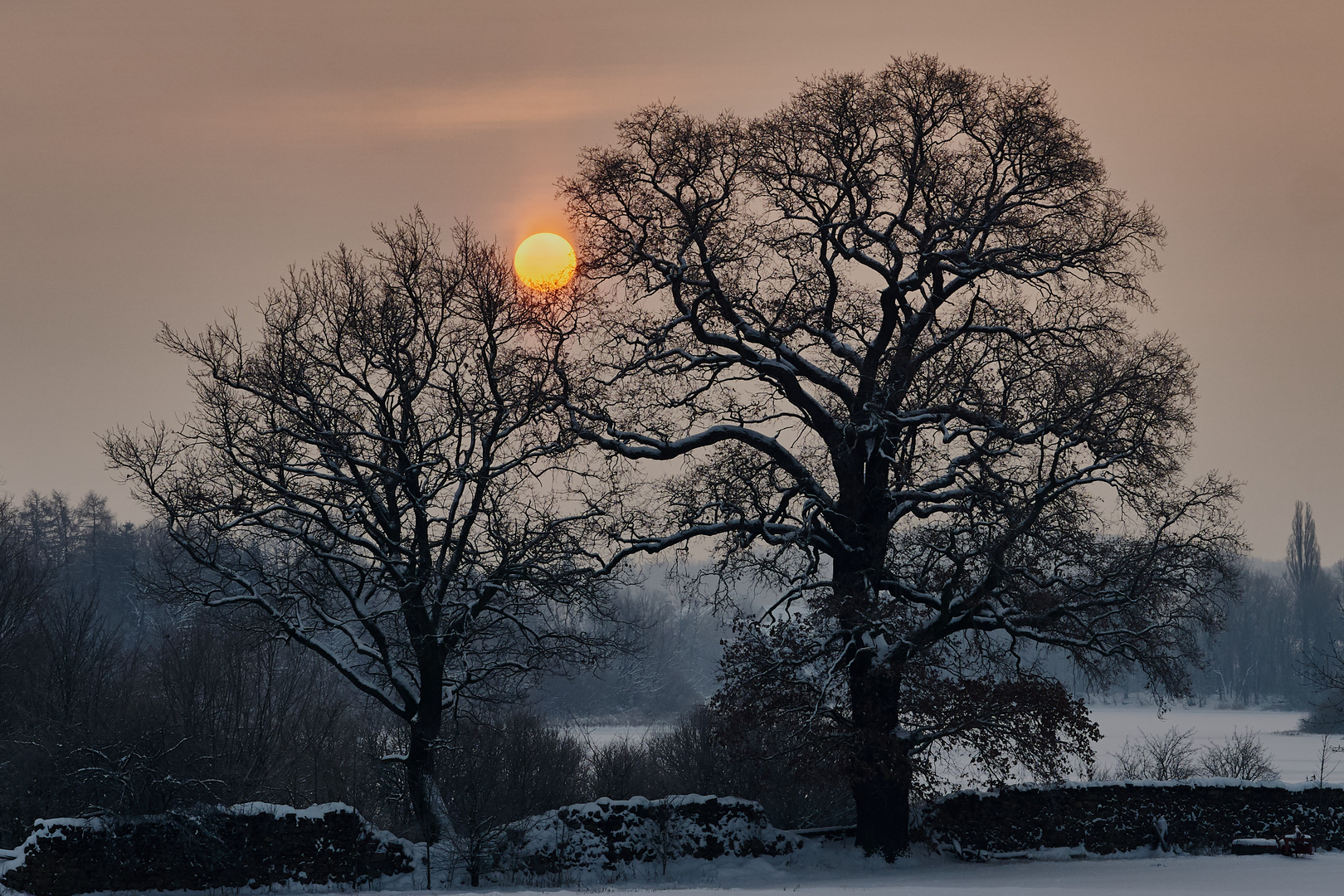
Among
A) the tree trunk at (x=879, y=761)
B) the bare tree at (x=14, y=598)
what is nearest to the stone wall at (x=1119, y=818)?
the tree trunk at (x=879, y=761)

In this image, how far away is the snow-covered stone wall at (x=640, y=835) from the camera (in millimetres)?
19656

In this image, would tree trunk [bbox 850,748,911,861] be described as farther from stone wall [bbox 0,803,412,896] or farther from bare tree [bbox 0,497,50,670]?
bare tree [bbox 0,497,50,670]

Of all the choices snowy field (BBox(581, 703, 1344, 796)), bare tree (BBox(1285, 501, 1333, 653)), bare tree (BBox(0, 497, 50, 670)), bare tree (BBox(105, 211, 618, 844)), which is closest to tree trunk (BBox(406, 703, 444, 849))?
bare tree (BBox(105, 211, 618, 844))

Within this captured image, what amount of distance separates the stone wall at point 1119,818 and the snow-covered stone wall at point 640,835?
314 centimetres

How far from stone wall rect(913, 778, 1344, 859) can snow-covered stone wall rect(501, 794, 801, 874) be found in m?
3.14

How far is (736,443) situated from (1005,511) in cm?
571

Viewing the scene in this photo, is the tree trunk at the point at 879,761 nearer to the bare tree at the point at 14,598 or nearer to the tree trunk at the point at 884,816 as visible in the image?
the tree trunk at the point at 884,816

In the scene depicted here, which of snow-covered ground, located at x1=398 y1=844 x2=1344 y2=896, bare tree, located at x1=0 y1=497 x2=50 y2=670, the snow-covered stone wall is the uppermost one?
bare tree, located at x1=0 y1=497 x2=50 y2=670

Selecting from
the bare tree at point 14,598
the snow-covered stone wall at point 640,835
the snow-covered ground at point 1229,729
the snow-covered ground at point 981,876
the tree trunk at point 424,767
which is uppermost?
the bare tree at point 14,598

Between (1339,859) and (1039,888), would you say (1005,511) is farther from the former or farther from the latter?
(1339,859)

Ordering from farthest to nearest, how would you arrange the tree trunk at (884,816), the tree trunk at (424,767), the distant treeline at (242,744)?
the tree trunk at (424,767)
the tree trunk at (884,816)
the distant treeline at (242,744)

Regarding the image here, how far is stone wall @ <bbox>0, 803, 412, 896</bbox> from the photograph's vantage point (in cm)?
1681

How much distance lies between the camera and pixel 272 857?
18.0 meters

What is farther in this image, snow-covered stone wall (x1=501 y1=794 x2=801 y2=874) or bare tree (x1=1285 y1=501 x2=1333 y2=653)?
bare tree (x1=1285 y1=501 x2=1333 y2=653)
